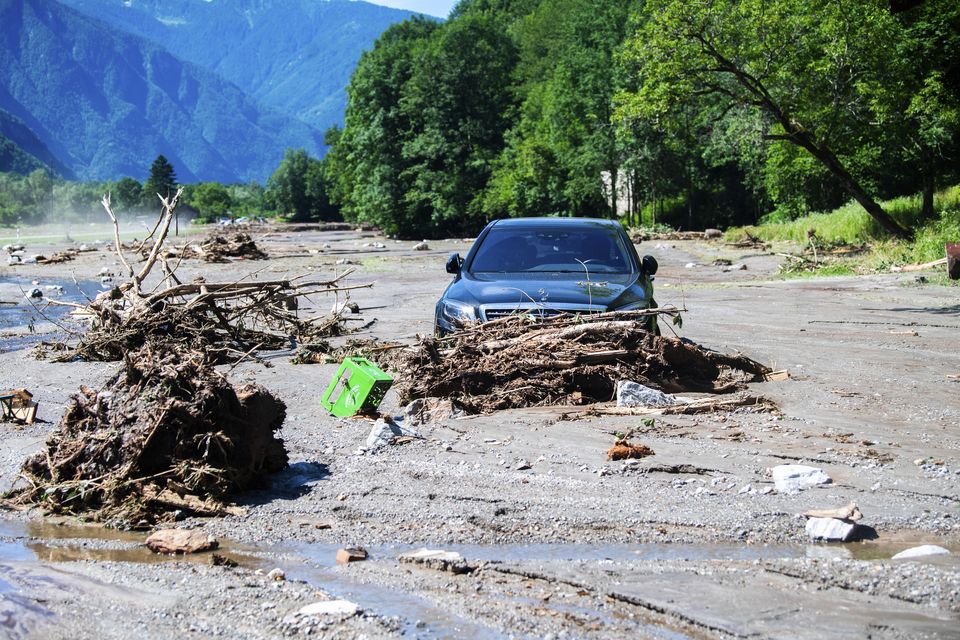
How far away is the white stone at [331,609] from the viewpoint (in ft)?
14.5

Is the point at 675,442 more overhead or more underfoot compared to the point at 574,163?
more underfoot

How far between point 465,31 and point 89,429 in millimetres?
64915

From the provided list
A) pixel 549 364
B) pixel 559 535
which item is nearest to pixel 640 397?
pixel 549 364

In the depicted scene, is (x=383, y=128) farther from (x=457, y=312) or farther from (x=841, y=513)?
(x=841, y=513)

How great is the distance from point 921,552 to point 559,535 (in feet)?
6.22

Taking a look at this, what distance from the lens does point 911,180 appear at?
137 ft

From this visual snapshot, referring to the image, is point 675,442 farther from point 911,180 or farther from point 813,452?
point 911,180

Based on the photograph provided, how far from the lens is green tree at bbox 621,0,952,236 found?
2741 centimetres

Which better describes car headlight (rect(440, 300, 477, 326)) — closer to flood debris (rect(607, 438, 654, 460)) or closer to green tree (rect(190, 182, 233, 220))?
flood debris (rect(607, 438, 654, 460))

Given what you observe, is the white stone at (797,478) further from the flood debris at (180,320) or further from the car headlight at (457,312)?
the flood debris at (180,320)

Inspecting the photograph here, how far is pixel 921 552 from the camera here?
5.17 m

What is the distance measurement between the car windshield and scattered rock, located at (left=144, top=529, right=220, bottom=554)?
6.06 metres

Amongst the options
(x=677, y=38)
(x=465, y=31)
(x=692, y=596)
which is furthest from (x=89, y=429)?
(x=465, y=31)

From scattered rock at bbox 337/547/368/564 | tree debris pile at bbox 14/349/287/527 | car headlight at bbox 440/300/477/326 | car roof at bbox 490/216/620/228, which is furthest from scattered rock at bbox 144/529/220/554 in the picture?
car roof at bbox 490/216/620/228
